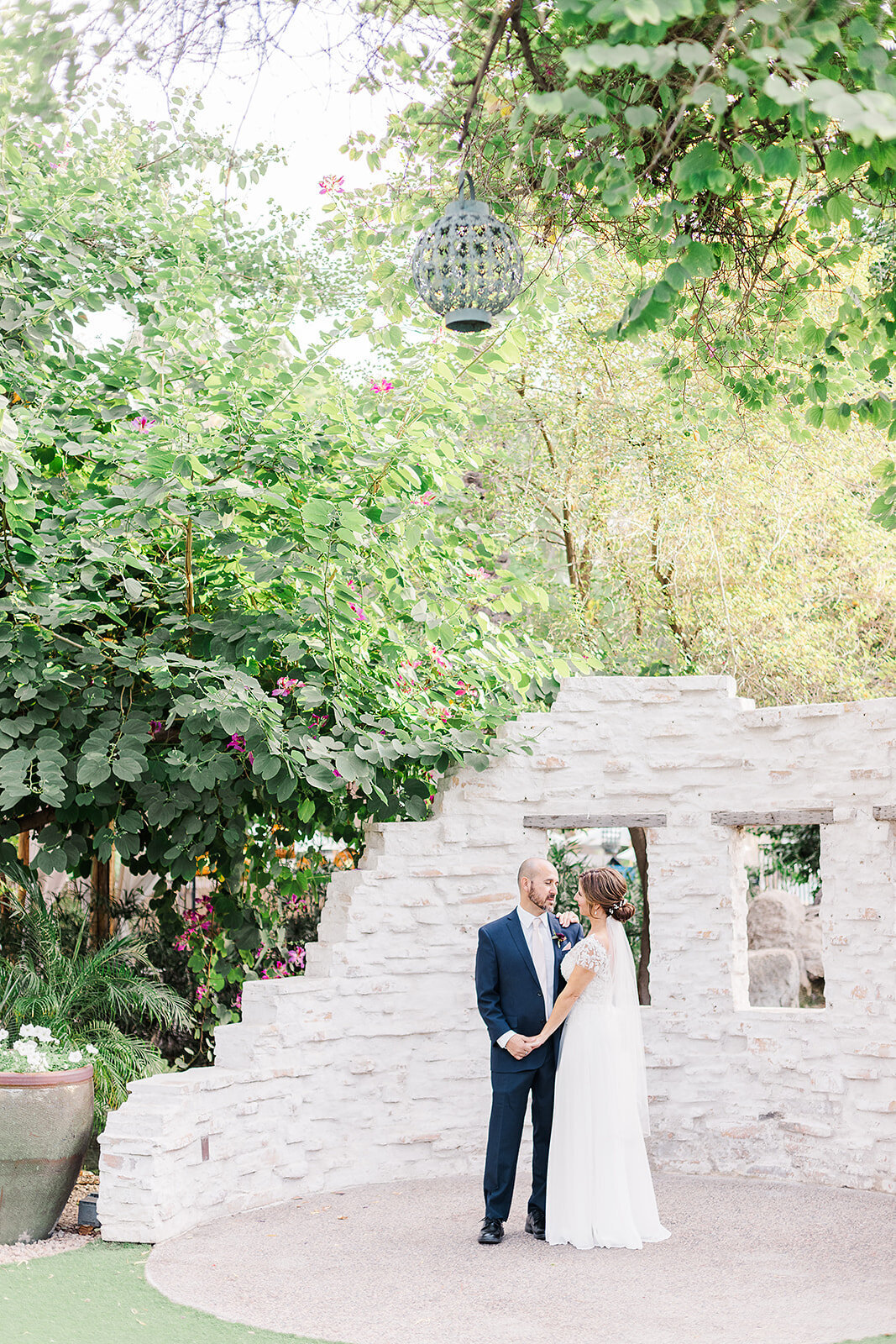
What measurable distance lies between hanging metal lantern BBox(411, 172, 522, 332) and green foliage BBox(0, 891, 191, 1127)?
13.2 feet

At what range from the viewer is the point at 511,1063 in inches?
201

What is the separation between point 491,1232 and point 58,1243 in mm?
1857

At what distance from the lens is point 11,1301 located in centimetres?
433

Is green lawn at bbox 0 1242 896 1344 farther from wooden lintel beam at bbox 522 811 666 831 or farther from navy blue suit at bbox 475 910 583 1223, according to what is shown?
wooden lintel beam at bbox 522 811 666 831

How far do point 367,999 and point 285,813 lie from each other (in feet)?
3.55

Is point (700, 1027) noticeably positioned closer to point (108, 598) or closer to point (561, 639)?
point (561, 639)

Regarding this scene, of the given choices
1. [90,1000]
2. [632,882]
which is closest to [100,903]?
[90,1000]

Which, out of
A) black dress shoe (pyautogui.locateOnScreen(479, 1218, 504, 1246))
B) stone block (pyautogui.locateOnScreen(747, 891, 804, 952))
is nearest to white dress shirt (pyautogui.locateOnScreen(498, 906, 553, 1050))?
black dress shoe (pyautogui.locateOnScreen(479, 1218, 504, 1246))

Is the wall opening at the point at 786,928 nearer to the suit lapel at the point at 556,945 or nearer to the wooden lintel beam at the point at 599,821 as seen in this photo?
the wooden lintel beam at the point at 599,821

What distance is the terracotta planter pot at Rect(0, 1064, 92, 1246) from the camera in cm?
498

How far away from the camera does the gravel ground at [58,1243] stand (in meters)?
4.86

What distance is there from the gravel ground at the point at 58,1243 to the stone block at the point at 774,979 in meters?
6.83

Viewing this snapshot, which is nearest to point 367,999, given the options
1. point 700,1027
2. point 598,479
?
point 700,1027

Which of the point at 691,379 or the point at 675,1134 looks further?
the point at 691,379
